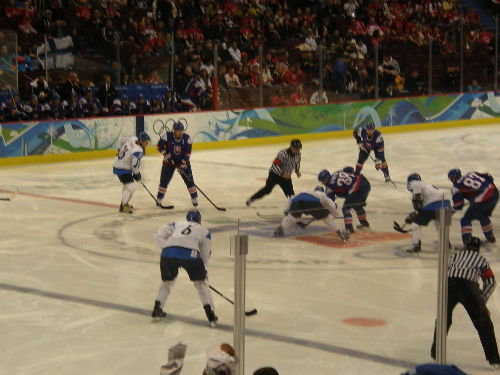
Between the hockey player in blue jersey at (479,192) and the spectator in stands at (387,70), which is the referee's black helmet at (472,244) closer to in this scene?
the hockey player in blue jersey at (479,192)

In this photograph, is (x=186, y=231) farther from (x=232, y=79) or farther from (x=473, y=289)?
(x=232, y=79)

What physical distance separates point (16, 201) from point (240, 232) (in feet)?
32.0

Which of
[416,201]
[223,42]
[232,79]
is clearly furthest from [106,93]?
[416,201]

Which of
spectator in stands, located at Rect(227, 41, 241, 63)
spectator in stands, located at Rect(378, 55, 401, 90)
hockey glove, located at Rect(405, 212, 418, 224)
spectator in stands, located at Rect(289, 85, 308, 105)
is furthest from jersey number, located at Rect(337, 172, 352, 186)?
spectator in stands, located at Rect(378, 55, 401, 90)

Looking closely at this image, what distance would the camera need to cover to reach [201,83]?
20.7m

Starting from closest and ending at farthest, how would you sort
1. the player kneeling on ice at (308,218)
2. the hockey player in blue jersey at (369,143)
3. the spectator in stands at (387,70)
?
the player kneeling on ice at (308,218)
the hockey player in blue jersey at (369,143)
the spectator in stands at (387,70)

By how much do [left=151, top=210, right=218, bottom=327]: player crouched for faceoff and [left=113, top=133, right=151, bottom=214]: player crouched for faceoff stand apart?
18.4ft

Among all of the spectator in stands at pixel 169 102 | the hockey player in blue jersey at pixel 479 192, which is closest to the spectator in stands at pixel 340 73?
the spectator in stands at pixel 169 102

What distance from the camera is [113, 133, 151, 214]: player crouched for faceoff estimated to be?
1368 cm

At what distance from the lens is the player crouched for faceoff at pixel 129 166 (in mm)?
13680

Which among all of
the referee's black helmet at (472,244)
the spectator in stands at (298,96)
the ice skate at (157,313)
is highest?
the spectator in stands at (298,96)

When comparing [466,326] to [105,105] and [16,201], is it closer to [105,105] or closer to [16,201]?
[16,201]

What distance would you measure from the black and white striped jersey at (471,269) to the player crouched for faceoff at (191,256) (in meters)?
1.93

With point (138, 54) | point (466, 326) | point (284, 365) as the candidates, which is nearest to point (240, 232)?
point (284, 365)
